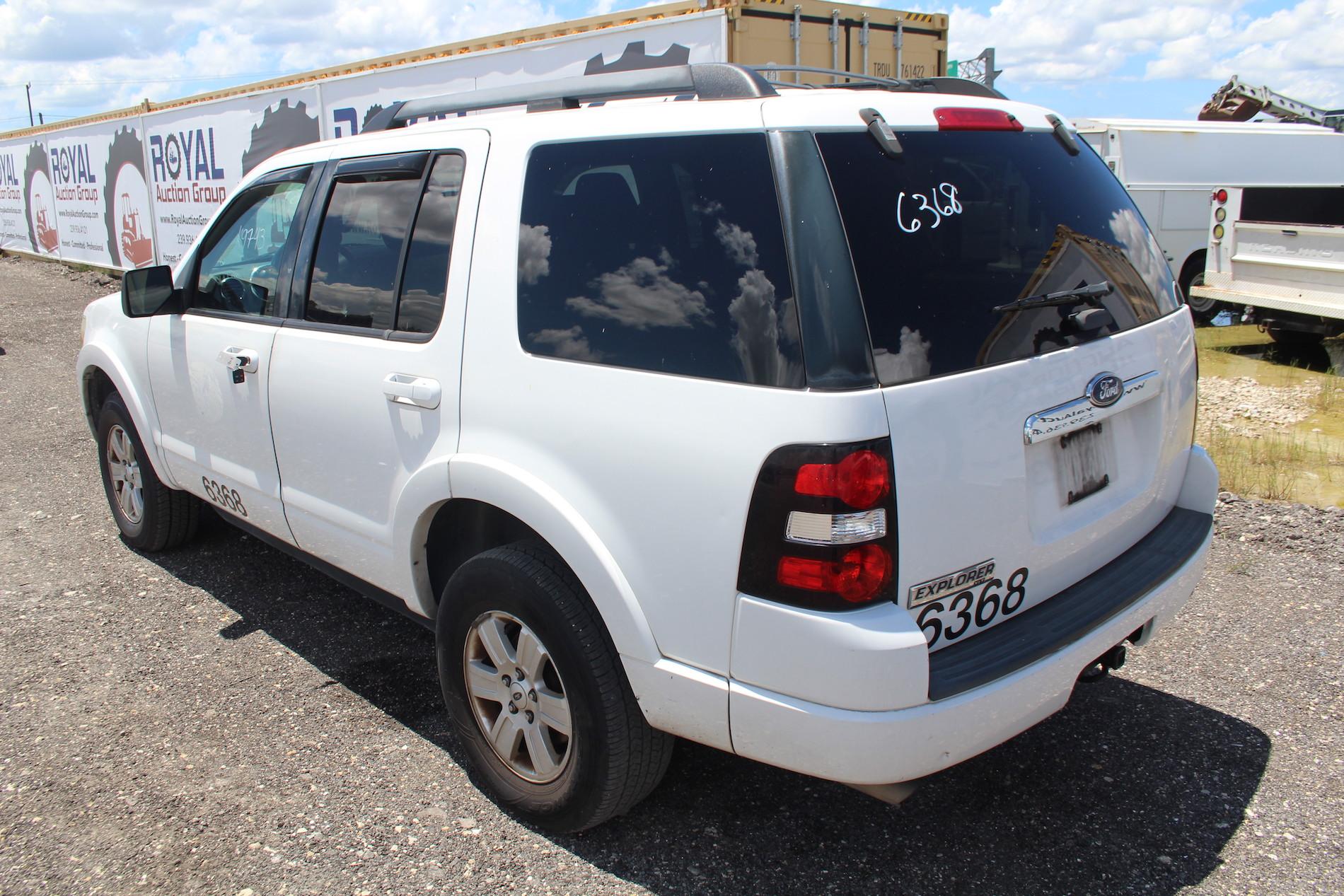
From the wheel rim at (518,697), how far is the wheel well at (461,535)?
0.29 metres

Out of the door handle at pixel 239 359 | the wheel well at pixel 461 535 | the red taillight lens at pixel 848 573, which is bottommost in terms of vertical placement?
A: the wheel well at pixel 461 535

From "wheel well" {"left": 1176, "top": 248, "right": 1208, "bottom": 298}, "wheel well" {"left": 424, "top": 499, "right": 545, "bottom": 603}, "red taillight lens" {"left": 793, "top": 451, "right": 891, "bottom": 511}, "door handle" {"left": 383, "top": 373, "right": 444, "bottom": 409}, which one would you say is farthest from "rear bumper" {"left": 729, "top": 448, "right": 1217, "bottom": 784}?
"wheel well" {"left": 1176, "top": 248, "right": 1208, "bottom": 298}

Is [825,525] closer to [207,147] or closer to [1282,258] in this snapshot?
[1282,258]

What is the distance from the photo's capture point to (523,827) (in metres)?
2.96

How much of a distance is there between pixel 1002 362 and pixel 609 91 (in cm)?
144

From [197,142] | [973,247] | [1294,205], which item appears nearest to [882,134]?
[973,247]

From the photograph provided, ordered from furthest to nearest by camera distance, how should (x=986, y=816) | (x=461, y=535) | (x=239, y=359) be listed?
(x=239, y=359) < (x=461, y=535) < (x=986, y=816)

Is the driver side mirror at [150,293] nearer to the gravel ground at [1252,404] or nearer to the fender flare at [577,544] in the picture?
the fender flare at [577,544]

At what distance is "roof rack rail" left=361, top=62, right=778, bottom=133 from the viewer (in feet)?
8.41

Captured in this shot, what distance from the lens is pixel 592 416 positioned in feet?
8.13

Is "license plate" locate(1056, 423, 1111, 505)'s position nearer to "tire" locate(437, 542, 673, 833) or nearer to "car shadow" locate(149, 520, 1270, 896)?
"car shadow" locate(149, 520, 1270, 896)

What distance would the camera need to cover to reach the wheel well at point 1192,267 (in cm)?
1243

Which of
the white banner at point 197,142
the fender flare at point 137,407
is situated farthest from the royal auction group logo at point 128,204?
the fender flare at point 137,407

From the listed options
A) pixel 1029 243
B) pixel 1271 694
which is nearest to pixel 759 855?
pixel 1029 243
